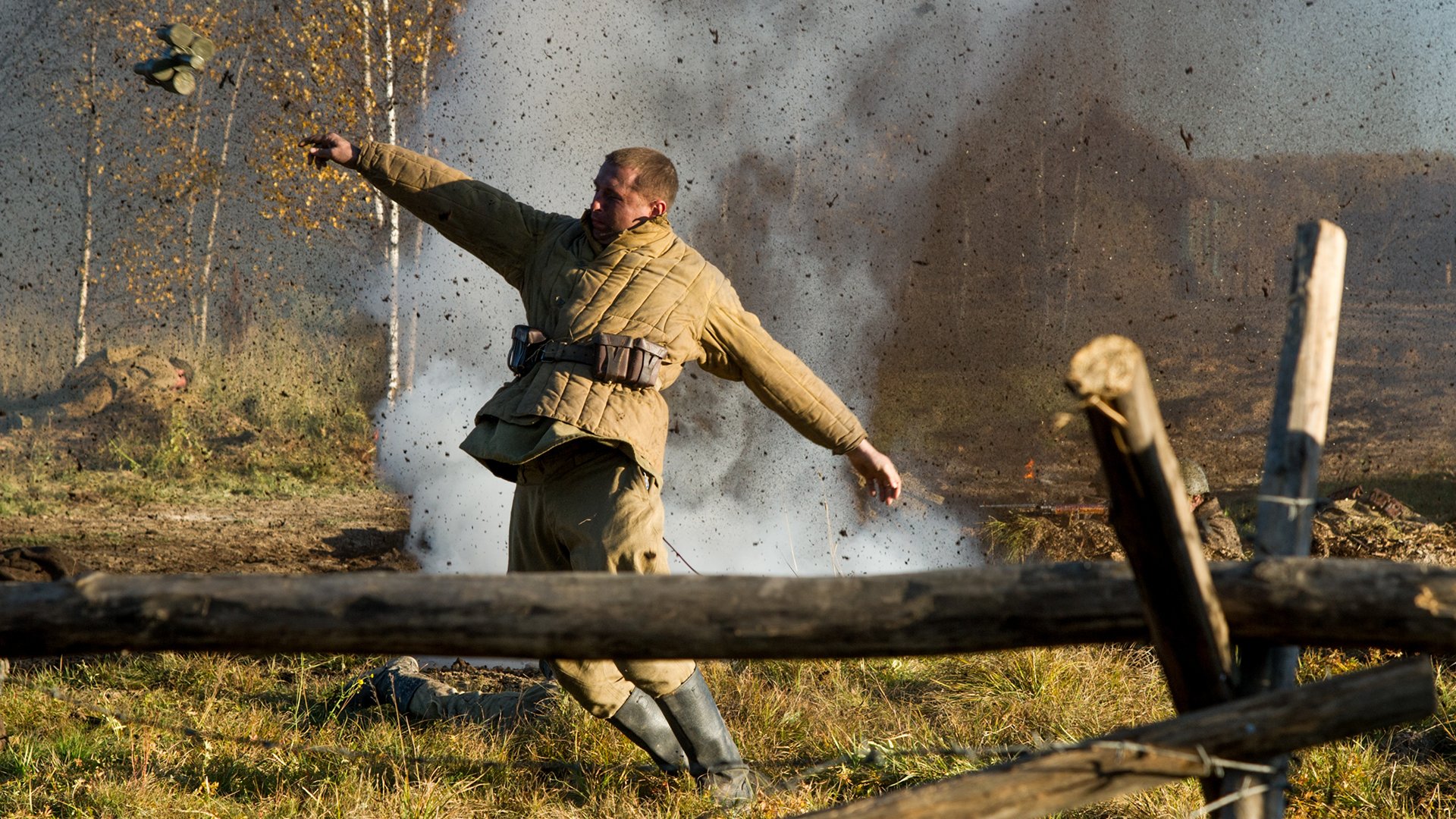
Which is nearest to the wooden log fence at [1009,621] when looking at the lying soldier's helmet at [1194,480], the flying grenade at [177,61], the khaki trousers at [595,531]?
the khaki trousers at [595,531]

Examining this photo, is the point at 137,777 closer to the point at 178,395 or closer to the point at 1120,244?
the point at 178,395

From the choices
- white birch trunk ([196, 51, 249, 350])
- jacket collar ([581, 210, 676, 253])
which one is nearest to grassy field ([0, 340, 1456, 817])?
jacket collar ([581, 210, 676, 253])

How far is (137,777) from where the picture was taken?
372 cm

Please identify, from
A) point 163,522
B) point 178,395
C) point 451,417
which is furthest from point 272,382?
point 163,522

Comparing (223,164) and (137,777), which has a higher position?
(223,164)

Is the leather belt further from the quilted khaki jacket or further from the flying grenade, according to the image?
the flying grenade

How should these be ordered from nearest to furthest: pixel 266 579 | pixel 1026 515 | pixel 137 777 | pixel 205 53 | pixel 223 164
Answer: pixel 266 579, pixel 137 777, pixel 205 53, pixel 1026 515, pixel 223 164

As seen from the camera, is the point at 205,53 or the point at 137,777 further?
the point at 205,53

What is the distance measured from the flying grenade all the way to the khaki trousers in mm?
2227

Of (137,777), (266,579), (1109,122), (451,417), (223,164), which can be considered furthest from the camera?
(1109,122)

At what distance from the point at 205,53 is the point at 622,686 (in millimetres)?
3198

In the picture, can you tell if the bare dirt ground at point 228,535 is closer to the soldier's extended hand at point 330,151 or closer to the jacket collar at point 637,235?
the soldier's extended hand at point 330,151

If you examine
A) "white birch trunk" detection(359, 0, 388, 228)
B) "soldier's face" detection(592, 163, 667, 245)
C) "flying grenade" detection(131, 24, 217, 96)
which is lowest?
"soldier's face" detection(592, 163, 667, 245)

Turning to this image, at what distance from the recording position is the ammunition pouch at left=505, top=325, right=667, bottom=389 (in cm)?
372
